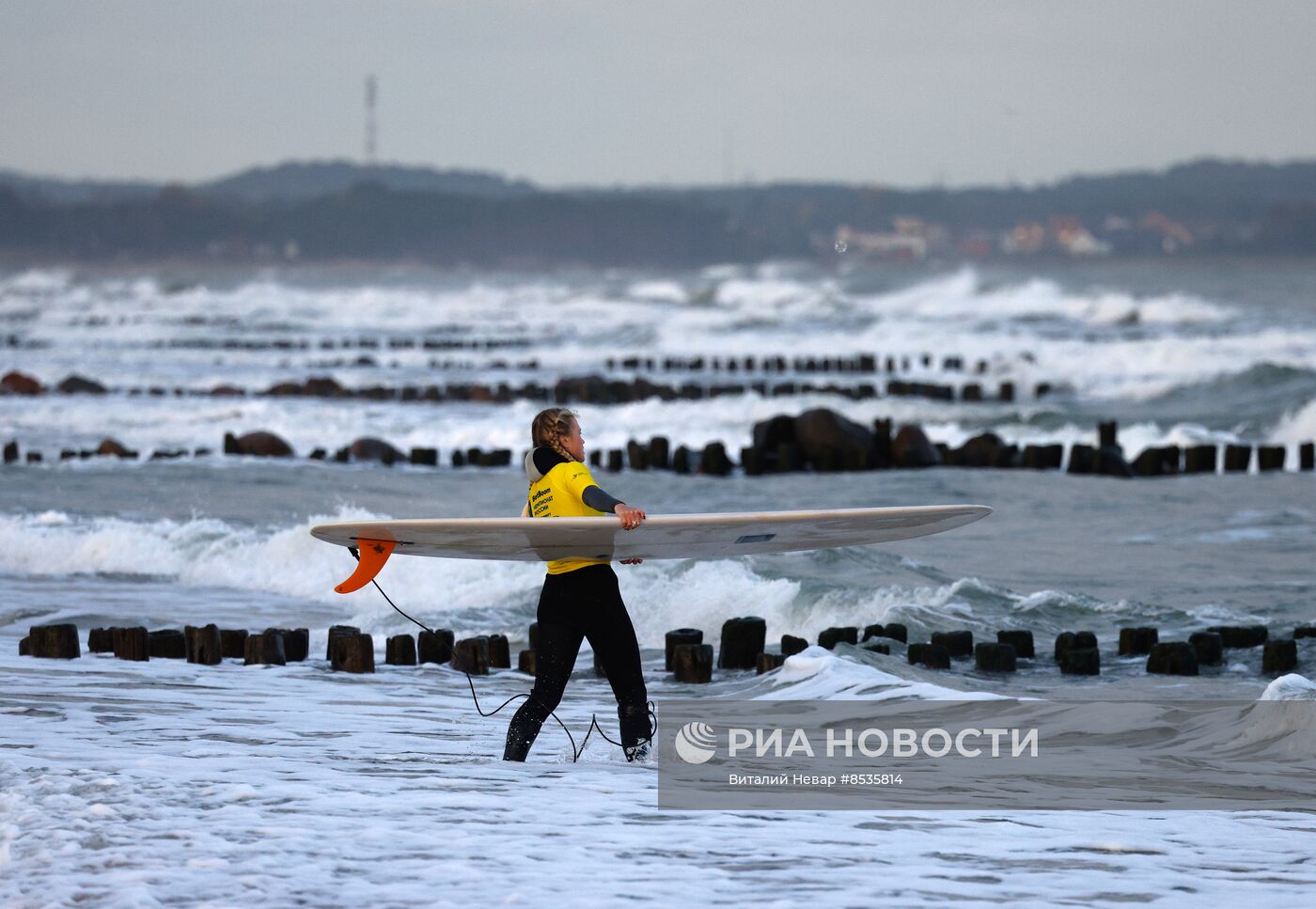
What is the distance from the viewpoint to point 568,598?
6.26 metres

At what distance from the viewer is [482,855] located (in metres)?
4.95

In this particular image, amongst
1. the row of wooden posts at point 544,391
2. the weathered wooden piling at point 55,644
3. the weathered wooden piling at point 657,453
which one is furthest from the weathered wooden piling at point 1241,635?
the row of wooden posts at point 544,391

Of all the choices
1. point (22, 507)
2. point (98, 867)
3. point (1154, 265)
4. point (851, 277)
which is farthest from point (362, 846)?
point (1154, 265)

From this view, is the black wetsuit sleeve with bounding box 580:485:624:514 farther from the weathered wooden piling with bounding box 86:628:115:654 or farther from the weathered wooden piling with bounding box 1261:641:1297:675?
the weathered wooden piling with bounding box 1261:641:1297:675

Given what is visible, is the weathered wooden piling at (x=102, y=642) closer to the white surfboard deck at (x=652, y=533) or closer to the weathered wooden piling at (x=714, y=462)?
the white surfboard deck at (x=652, y=533)

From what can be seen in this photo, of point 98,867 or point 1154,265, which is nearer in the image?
point 98,867

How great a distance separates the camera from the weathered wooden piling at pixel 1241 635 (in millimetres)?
9250

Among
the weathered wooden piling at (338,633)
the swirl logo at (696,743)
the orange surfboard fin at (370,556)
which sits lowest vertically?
the swirl logo at (696,743)

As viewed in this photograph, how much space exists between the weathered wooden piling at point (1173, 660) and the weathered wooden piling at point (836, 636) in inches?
63.6

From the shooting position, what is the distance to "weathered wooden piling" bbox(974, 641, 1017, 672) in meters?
8.84

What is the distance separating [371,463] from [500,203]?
138 meters

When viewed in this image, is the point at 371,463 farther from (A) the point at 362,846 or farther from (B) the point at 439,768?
(A) the point at 362,846

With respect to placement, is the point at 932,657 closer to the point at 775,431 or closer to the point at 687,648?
the point at 687,648

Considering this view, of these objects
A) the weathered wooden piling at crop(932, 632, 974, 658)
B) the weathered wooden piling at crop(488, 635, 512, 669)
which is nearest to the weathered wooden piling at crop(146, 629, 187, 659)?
the weathered wooden piling at crop(488, 635, 512, 669)
